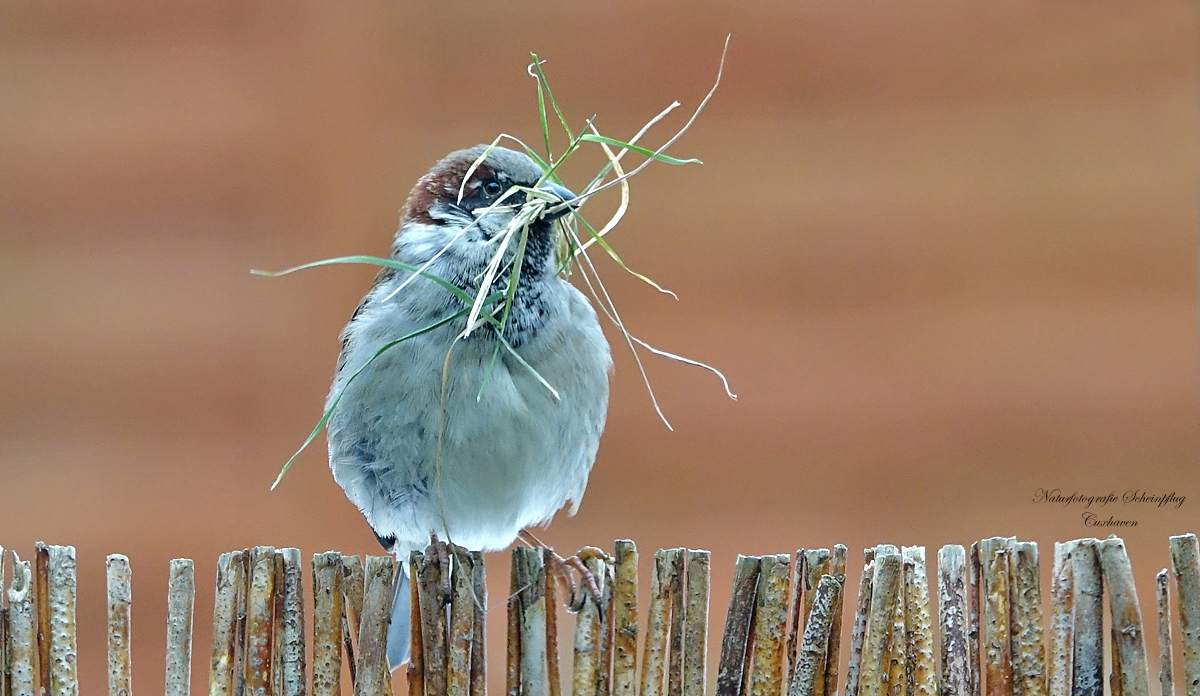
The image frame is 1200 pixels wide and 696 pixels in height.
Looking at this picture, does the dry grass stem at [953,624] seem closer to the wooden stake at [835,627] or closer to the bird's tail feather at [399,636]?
the wooden stake at [835,627]

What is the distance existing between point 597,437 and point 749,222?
198 cm

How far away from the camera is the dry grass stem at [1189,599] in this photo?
1447 millimetres

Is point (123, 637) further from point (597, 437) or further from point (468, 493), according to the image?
point (597, 437)

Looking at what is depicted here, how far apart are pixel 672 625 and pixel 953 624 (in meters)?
0.34

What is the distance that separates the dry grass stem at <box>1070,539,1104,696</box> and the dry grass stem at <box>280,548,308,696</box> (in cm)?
96

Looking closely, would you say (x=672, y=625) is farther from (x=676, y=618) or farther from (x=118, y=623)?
(x=118, y=623)

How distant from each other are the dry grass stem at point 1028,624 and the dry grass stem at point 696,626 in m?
0.37

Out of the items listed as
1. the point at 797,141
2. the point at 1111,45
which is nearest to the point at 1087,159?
the point at 1111,45

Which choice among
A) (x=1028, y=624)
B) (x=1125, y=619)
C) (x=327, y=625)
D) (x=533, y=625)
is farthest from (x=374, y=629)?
(x=1125, y=619)

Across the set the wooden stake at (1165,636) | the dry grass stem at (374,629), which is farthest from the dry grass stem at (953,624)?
the dry grass stem at (374,629)

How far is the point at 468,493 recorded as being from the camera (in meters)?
2.24

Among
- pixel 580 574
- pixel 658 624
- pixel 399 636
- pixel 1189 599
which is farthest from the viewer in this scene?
pixel 399 636

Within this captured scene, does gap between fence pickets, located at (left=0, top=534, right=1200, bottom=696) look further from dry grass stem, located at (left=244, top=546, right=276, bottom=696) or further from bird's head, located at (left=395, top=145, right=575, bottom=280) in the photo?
bird's head, located at (left=395, top=145, right=575, bottom=280)

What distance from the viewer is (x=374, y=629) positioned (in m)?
1.59
